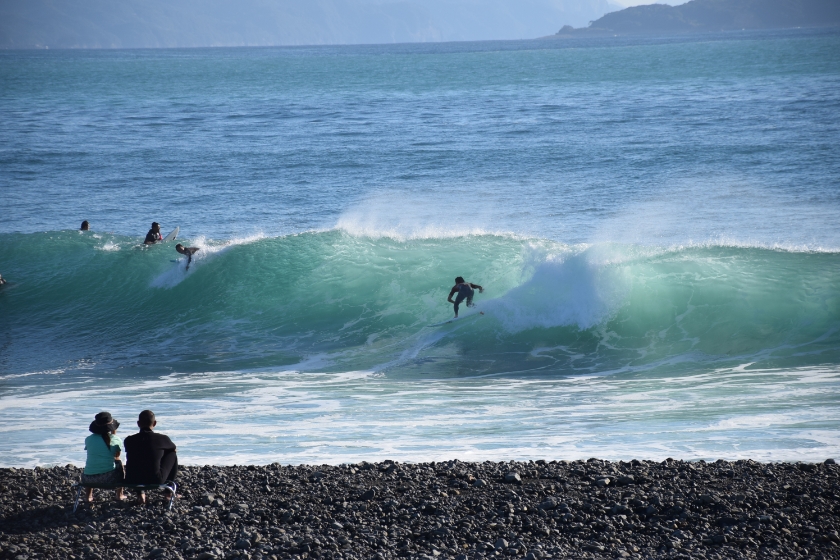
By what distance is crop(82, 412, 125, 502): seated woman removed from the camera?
24.1ft

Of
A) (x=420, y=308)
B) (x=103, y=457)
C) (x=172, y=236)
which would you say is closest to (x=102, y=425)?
(x=103, y=457)

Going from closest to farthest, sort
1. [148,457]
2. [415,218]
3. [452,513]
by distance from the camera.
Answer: [452,513] < [148,457] < [415,218]

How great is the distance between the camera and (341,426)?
10391 mm

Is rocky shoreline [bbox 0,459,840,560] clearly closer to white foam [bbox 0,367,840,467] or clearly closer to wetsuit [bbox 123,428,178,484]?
wetsuit [bbox 123,428,178,484]

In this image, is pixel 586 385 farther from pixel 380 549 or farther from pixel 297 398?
pixel 380 549

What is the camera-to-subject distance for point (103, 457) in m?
7.37

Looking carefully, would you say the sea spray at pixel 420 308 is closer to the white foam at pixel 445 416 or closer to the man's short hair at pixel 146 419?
the white foam at pixel 445 416

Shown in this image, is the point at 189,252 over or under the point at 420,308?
over

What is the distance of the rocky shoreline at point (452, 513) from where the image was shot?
6.52 m

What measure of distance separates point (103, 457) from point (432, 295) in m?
10.8

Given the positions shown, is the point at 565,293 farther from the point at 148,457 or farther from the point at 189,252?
the point at 148,457

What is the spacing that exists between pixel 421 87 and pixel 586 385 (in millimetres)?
62485

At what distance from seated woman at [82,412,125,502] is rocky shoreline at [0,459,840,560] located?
0.93 feet

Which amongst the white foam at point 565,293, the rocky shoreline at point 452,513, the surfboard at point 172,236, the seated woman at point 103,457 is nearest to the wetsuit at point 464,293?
the white foam at point 565,293
